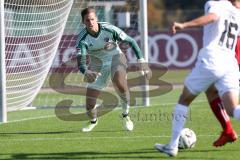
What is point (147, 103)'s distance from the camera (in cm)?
1496

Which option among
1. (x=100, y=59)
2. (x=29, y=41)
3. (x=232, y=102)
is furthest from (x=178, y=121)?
(x=29, y=41)

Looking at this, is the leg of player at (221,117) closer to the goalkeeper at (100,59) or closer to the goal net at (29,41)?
the goalkeeper at (100,59)

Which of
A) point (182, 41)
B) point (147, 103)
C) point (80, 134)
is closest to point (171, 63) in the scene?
point (182, 41)

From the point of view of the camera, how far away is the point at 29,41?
13195 millimetres

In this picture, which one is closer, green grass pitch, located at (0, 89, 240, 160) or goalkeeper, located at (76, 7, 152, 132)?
green grass pitch, located at (0, 89, 240, 160)

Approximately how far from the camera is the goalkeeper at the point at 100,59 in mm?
10461

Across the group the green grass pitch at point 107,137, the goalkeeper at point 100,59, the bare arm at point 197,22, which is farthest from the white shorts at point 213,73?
the goalkeeper at point 100,59

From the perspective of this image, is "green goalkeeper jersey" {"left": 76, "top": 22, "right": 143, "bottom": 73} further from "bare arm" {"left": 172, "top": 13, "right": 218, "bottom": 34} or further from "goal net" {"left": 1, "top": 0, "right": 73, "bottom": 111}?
"bare arm" {"left": 172, "top": 13, "right": 218, "bottom": 34}

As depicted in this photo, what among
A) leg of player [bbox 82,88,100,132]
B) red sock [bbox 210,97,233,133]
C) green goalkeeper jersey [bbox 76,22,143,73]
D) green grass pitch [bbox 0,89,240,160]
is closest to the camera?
green grass pitch [bbox 0,89,240,160]

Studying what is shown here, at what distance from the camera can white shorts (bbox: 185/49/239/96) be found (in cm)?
786

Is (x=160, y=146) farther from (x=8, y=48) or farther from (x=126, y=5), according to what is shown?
(x=126, y=5)

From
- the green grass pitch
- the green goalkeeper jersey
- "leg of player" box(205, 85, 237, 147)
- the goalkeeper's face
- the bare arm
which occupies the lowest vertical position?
the green grass pitch

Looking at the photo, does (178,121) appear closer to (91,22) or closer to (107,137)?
(107,137)

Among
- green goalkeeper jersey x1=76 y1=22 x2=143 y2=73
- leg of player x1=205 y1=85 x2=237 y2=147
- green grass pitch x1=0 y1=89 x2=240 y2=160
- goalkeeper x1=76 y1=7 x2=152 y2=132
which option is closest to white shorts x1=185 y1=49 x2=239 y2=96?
leg of player x1=205 y1=85 x2=237 y2=147
